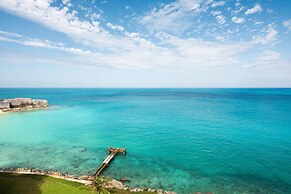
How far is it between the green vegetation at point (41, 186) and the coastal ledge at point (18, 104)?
69.8 m

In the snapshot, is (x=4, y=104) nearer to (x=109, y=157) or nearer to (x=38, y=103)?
(x=38, y=103)

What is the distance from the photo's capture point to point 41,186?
2061 cm

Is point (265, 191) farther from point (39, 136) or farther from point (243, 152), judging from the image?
point (39, 136)

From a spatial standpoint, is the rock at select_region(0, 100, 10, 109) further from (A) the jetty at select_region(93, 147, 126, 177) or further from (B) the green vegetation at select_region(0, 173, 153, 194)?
(B) the green vegetation at select_region(0, 173, 153, 194)

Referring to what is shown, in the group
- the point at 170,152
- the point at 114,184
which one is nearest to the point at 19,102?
the point at 170,152

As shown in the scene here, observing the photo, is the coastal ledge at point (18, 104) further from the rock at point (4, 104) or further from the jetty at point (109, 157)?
the jetty at point (109, 157)

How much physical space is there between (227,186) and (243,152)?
13624 mm

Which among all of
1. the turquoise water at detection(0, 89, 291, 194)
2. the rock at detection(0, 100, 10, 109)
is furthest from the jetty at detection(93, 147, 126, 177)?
the rock at detection(0, 100, 10, 109)

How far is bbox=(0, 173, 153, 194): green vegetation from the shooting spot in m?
19.6

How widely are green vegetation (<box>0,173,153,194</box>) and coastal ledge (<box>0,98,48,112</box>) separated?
229 ft

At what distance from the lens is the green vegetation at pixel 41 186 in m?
19.6

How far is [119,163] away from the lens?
30328 millimetres

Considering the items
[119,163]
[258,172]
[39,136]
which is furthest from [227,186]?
[39,136]

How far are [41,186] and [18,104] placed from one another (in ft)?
256
